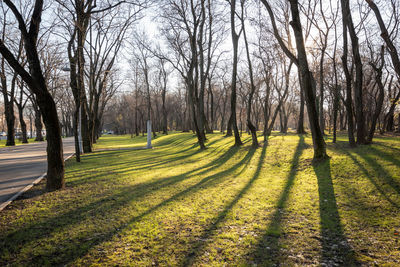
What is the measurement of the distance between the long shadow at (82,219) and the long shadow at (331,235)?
320 centimetres

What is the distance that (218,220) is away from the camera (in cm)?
448

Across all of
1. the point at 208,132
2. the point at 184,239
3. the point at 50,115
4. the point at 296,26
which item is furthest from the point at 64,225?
the point at 208,132

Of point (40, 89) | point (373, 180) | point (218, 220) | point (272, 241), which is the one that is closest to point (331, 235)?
point (272, 241)

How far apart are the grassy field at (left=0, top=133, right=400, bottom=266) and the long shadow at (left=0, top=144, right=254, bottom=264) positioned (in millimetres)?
17

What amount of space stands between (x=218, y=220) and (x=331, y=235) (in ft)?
6.32

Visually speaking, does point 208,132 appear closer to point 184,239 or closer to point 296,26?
point 296,26

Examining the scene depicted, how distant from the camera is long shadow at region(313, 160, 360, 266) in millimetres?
3107

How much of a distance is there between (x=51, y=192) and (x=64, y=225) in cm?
261

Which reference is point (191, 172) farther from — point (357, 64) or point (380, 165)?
point (357, 64)

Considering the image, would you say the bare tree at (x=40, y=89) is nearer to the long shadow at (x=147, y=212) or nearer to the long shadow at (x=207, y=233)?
the long shadow at (x=147, y=212)

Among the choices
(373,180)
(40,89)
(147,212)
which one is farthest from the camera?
(373,180)

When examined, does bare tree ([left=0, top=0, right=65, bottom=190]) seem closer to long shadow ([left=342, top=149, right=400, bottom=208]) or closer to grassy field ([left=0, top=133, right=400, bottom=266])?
grassy field ([left=0, top=133, right=400, bottom=266])

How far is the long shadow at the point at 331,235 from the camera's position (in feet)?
10.2

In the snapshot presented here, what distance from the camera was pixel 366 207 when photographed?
4742 mm
